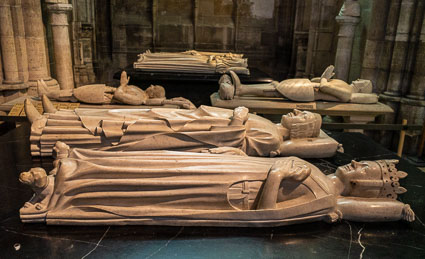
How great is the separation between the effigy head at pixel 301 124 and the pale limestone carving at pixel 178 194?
111 centimetres

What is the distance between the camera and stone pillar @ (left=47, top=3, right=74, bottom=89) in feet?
20.1

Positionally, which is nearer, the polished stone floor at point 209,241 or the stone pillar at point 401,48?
the polished stone floor at point 209,241

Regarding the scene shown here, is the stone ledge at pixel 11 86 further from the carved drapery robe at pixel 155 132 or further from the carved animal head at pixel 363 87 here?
the carved animal head at pixel 363 87

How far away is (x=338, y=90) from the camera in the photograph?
500 centimetres

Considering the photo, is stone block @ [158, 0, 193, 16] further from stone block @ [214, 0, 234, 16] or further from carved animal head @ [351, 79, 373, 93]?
carved animal head @ [351, 79, 373, 93]

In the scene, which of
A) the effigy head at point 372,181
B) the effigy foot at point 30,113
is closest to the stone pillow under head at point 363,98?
the effigy head at point 372,181

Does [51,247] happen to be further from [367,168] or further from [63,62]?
[63,62]

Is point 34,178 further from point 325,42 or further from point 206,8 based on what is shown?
point 206,8

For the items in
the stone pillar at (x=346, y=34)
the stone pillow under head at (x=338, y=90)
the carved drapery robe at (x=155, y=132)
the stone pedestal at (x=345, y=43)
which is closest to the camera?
the carved drapery robe at (x=155, y=132)

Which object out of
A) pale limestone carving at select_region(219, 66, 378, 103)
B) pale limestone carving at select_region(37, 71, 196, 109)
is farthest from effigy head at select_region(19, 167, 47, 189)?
pale limestone carving at select_region(219, 66, 378, 103)

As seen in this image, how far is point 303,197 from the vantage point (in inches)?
89.1

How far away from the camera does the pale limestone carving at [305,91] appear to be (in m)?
5.01

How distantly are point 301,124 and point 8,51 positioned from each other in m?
4.43

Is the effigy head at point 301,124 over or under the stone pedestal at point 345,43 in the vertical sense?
under
